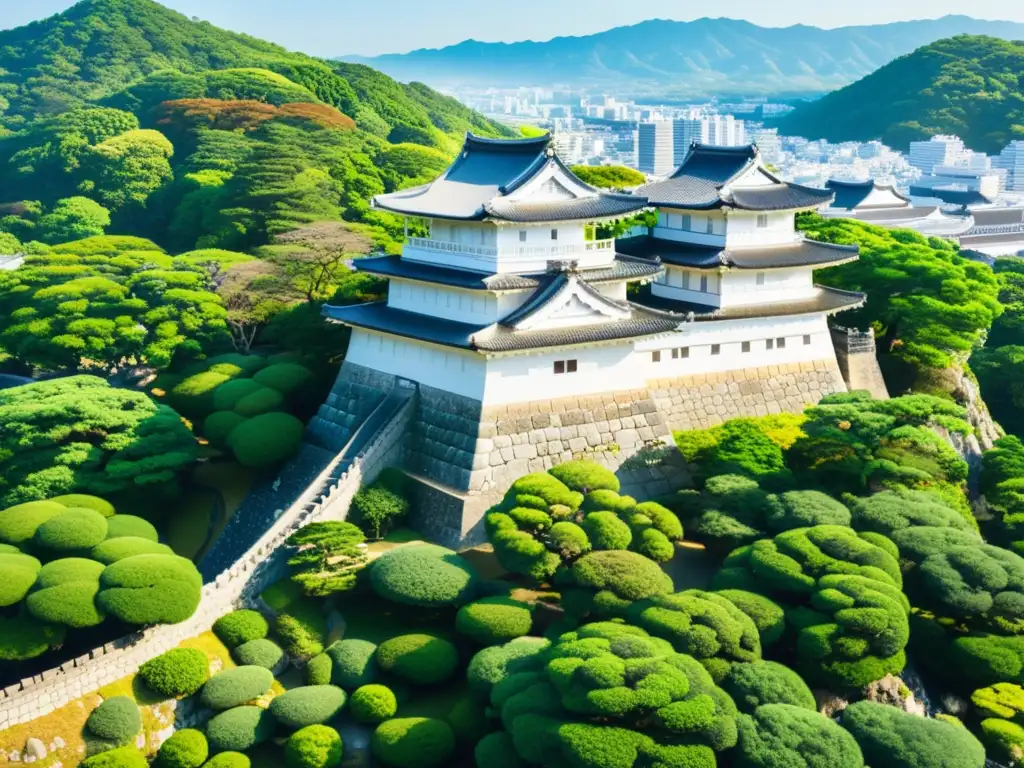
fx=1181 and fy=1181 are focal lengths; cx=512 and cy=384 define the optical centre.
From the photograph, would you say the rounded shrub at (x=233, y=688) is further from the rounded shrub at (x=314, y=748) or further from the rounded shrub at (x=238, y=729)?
the rounded shrub at (x=314, y=748)

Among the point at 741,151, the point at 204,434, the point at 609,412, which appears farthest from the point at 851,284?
the point at 204,434

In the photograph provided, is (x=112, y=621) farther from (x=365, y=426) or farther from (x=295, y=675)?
(x=365, y=426)

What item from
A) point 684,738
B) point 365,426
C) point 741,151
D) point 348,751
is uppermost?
point 741,151

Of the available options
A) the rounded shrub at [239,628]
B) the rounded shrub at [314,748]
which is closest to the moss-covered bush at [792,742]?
the rounded shrub at [314,748]

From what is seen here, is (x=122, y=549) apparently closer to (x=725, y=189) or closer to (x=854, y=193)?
(x=725, y=189)

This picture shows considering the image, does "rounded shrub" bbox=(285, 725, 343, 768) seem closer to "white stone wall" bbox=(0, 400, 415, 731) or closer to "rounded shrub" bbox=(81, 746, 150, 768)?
"rounded shrub" bbox=(81, 746, 150, 768)

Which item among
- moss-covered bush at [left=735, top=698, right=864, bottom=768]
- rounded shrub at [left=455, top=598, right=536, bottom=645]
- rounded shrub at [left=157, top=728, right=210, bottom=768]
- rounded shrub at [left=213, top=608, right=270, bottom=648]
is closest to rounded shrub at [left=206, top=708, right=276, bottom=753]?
rounded shrub at [left=157, top=728, right=210, bottom=768]

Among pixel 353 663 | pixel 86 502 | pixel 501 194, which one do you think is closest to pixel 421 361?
pixel 501 194
